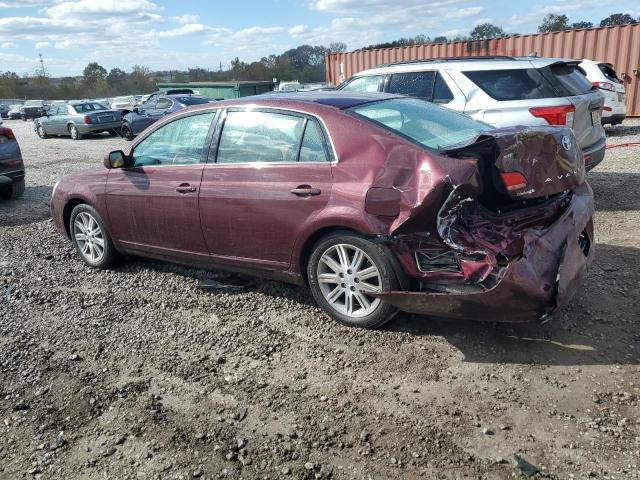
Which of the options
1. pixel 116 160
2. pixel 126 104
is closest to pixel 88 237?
pixel 116 160

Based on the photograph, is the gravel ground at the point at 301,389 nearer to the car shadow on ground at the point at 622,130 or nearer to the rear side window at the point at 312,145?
the rear side window at the point at 312,145

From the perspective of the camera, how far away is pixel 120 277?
5.39 m

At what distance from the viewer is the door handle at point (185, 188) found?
14.9 ft

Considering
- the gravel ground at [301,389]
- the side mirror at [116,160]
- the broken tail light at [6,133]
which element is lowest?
the gravel ground at [301,389]

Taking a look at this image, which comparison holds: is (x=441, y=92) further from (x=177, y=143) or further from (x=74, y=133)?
(x=74, y=133)

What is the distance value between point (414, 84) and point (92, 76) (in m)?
77.5

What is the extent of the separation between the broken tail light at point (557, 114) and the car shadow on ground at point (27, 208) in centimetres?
680

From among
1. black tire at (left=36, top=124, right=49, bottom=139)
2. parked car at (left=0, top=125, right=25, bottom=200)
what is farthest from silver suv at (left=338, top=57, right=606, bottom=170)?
black tire at (left=36, top=124, right=49, bottom=139)

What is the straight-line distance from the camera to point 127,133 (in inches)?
747

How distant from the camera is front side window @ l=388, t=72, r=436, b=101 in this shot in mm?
7027

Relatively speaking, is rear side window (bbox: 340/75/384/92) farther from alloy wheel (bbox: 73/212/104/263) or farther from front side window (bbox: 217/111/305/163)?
alloy wheel (bbox: 73/212/104/263)

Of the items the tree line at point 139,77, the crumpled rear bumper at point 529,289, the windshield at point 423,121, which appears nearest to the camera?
the crumpled rear bumper at point 529,289

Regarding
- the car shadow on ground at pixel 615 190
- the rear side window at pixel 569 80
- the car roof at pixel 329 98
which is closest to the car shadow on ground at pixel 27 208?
the car roof at pixel 329 98

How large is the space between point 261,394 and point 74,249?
4.01m
